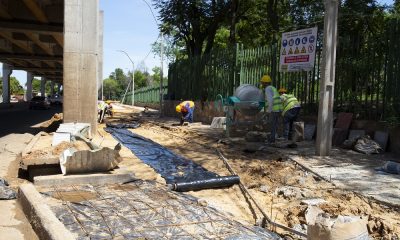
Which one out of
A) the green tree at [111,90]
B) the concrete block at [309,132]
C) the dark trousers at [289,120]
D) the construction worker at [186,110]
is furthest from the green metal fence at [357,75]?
the green tree at [111,90]

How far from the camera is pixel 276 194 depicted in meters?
7.68

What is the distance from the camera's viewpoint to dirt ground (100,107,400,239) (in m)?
6.20

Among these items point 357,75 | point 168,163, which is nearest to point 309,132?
point 357,75

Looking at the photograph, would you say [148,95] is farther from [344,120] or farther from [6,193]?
[6,193]

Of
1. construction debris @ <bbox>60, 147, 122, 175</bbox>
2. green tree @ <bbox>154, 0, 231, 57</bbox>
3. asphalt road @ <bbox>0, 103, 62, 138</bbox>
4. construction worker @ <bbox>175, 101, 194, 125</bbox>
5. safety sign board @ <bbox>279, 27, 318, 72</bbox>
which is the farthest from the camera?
green tree @ <bbox>154, 0, 231, 57</bbox>

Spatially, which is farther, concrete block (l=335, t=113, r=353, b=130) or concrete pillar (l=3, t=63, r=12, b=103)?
concrete pillar (l=3, t=63, r=12, b=103)

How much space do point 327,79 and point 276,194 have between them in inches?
179

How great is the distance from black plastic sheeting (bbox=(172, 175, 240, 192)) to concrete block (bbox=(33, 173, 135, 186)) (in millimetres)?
1091

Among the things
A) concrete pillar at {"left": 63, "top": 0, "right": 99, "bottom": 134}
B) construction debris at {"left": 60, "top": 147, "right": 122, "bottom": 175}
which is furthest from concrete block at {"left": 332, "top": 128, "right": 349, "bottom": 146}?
concrete pillar at {"left": 63, "top": 0, "right": 99, "bottom": 134}

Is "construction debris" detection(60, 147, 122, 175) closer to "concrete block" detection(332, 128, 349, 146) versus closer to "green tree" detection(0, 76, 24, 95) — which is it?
"concrete block" detection(332, 128, 349, 146)

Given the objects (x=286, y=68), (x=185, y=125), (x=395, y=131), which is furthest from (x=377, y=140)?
(x=185, y=125)

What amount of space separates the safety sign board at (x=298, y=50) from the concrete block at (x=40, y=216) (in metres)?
9.76

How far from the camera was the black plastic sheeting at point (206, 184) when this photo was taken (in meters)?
7.69

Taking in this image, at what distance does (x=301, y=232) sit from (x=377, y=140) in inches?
284
